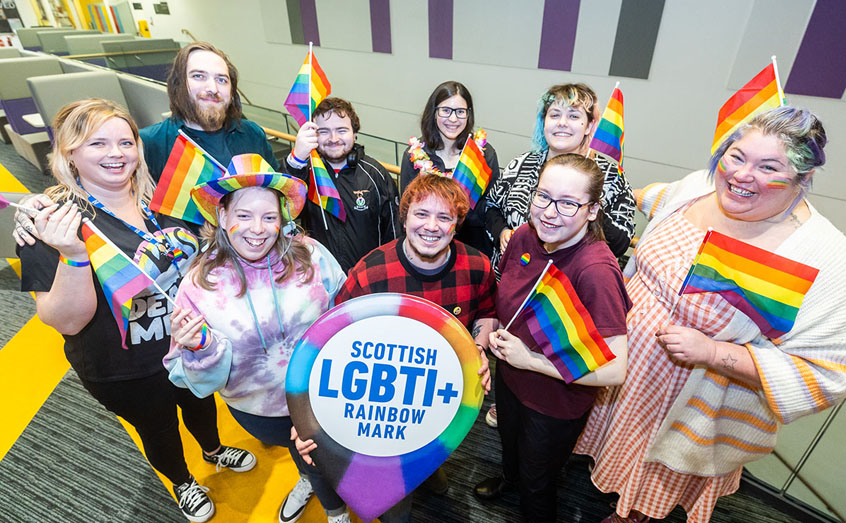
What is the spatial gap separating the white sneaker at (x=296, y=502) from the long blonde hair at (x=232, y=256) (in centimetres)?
120

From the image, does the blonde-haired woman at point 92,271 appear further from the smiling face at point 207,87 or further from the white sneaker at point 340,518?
the white sneaker at point 340,518

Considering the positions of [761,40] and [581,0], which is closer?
[761,40]

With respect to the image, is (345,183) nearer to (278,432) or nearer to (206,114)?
(206,114)

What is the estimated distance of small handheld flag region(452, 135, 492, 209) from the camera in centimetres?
214

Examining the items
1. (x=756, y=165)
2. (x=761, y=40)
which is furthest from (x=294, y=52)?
(x=756, y=165)

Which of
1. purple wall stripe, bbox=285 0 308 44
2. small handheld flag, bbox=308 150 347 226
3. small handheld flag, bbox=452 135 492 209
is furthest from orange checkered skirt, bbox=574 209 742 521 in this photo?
purple wall stripe, bbox=285 0 308 44

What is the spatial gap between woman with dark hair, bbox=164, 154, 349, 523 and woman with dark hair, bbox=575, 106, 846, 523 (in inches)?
47.7

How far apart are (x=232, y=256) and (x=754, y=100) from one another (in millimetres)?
2103

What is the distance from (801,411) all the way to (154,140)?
2966 millimetres

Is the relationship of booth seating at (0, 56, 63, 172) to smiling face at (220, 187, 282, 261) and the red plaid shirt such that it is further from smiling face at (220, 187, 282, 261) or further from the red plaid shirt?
the red plaid shirt

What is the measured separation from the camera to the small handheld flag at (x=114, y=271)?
1.24 m

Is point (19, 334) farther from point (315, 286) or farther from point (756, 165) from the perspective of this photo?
point (756, 165)

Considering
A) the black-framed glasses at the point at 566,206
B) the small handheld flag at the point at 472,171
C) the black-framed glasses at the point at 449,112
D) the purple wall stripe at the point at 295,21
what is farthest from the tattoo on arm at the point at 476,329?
the purple wall stripe at the point at 295,21

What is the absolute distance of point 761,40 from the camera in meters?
3.10
